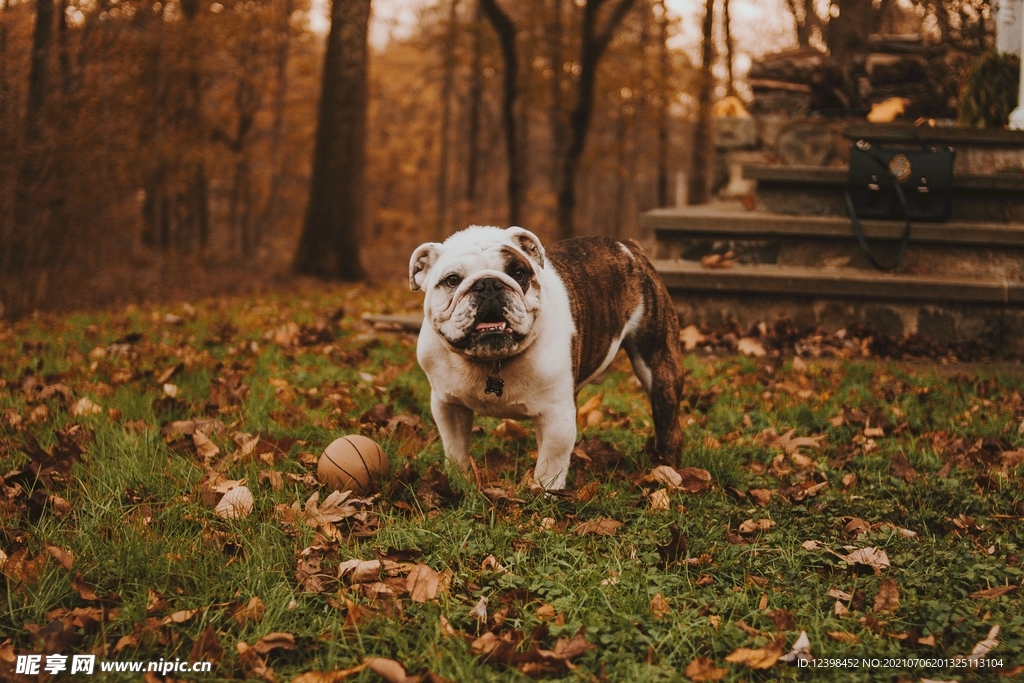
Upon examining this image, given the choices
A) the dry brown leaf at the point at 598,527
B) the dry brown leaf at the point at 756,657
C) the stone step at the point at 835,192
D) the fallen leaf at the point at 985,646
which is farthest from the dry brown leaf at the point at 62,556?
the stone step at the point at 835,192

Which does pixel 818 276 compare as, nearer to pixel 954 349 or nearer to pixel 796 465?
pixel 954 349

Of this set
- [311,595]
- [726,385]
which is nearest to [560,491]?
[311,595]

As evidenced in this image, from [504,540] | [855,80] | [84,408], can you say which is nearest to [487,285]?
[504,540]

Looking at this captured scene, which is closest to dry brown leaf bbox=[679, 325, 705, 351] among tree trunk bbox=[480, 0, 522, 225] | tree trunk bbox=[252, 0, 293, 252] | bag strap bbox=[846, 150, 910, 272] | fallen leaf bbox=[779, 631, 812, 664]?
bag strap bbox=[846, 150, 910, 272]

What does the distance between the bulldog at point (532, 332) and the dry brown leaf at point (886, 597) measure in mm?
1214

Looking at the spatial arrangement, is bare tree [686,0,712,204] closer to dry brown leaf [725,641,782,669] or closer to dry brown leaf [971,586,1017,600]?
dry brown leaf [971,586,1017,600]

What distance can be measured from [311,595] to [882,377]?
4460mm

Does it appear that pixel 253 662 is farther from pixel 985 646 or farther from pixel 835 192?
pixel 835 192

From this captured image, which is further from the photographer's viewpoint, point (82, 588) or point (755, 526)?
point (755, 526)

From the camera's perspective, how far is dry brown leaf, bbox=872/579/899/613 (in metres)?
2.66

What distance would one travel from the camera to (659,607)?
8.54ft

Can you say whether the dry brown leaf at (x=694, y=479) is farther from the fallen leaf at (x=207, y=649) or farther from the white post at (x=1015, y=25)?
the white post at (x=1015, y=25)

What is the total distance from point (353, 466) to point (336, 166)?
10491 millimetres

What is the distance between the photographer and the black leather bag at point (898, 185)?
23.4ft
